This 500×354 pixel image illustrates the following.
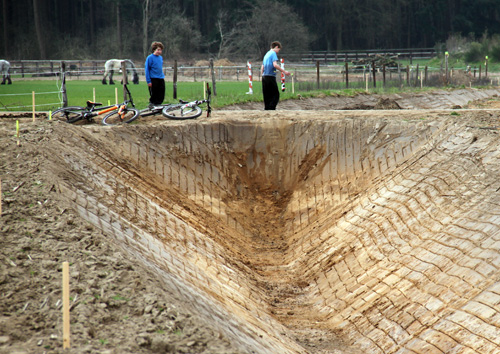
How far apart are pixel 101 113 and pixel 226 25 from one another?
44.2 meters

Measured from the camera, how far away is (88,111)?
13094 mm

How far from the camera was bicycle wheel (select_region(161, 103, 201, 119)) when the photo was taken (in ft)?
43.3

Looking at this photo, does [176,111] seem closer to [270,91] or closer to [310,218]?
[270,91]

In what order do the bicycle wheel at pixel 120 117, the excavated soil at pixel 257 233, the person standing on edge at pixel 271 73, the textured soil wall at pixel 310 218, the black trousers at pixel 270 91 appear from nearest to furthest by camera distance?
the excavated soil at pixel 257 233
the textured soil wall at pixel 310 218
the bicycle wheel at pixel 120 117
the person standing on edge at pixel 271 73
the black trousers at pixel 270 91

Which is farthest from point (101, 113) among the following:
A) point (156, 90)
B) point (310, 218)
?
point (310, 218)

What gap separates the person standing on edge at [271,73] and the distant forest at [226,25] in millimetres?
37068

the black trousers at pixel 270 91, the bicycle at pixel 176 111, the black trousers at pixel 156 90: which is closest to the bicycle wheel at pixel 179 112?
the bicycle at pixel 176 111

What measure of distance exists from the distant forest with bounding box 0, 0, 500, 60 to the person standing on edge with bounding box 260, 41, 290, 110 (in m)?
37.1

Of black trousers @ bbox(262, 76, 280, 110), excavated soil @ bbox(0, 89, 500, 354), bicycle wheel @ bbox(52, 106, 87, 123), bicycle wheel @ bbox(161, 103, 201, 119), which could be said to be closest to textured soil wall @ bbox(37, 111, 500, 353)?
excavated soil @ bbox(0, 89, 500, 354)

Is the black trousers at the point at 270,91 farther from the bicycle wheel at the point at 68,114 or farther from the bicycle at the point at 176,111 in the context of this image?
the bicycle wheel at the point at 68,114

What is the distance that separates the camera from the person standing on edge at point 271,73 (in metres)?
14.1

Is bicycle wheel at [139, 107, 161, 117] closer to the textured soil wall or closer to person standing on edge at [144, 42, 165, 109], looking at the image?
person standing on edge at [144, 42, 165, 109]

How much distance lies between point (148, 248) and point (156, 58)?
6769mm

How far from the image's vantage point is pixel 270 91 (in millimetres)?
14758
